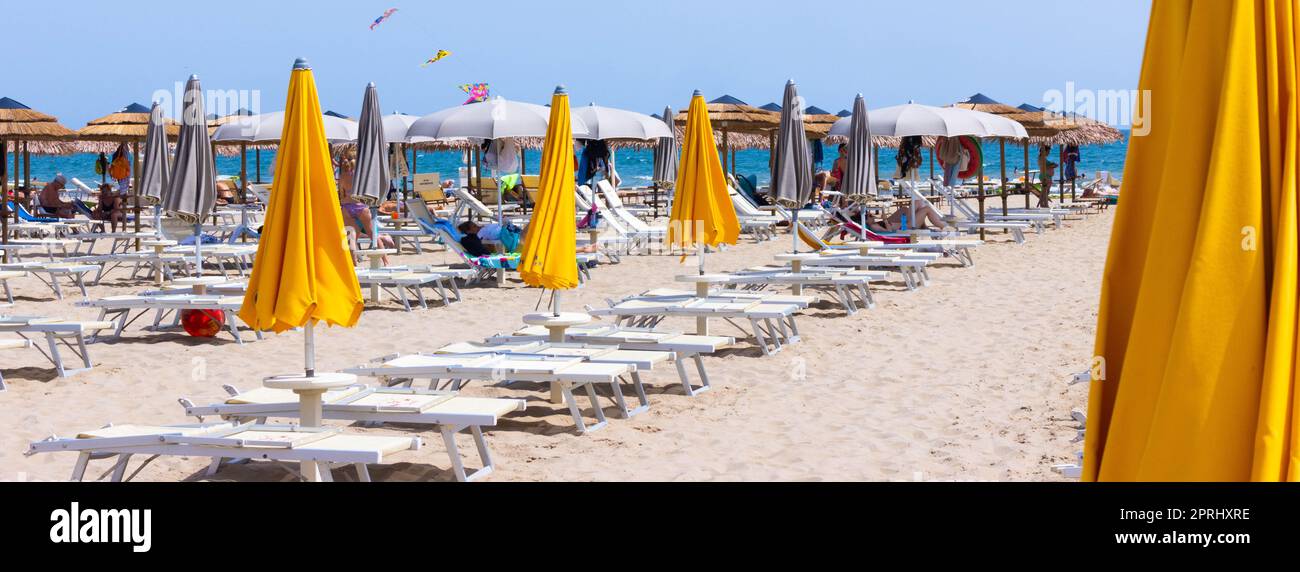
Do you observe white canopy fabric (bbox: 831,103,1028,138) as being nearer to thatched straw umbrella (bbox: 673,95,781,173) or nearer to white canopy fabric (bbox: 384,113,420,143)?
thatched straw umbrella (bbox: 673,95,781,173)

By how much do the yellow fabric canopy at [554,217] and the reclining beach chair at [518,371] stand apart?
1.52 ft

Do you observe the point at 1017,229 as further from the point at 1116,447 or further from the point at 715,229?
the point at 1116,447

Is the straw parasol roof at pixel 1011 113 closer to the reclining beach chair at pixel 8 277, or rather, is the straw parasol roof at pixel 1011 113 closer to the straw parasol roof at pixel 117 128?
the straw parasol roof at pixel 117 128

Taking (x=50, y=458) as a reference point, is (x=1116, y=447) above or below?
above

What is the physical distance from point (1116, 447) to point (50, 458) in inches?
186

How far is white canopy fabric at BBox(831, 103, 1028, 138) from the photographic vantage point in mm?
14742

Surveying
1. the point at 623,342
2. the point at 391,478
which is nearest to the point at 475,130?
the point at 623,342

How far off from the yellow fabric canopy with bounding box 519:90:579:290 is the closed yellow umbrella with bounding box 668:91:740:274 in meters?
2.48

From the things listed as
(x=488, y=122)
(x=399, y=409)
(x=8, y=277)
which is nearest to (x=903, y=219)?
(x=488, y=122)

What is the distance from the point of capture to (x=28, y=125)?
47.9 ft

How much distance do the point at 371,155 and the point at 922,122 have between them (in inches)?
263

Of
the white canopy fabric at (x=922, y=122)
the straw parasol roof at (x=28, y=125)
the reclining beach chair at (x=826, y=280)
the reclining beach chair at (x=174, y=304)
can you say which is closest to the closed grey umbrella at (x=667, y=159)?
the white canopy fabric at (x=922, y=122)

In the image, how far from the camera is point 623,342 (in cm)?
721
